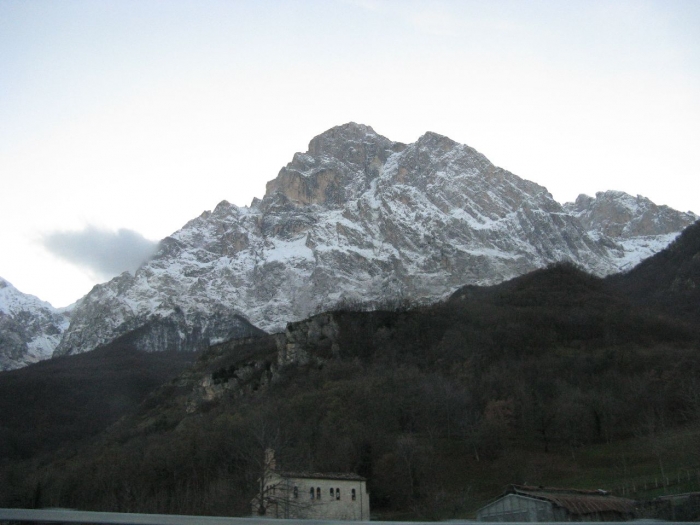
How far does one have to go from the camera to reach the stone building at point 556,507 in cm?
2028

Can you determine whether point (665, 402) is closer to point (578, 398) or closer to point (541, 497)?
point (578, 398)

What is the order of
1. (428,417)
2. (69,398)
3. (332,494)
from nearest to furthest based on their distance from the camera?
(332,494) → (428,417) → (69,398)

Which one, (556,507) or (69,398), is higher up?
(69,398)

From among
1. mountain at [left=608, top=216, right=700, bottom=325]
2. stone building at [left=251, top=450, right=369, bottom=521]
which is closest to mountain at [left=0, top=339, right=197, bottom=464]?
stone building at [left=251, top=450, right=369, bottom=521]

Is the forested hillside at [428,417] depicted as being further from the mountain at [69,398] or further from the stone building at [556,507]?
the mountain at [69,398]

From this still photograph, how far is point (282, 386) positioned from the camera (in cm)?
9600

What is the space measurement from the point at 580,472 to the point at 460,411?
1739 cm

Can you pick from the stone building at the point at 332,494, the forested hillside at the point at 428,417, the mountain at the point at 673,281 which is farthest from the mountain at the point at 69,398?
the mountain at the point at 673,281

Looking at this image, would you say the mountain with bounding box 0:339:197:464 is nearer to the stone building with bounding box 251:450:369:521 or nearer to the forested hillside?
the forested hillside

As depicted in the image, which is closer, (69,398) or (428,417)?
(428,417)

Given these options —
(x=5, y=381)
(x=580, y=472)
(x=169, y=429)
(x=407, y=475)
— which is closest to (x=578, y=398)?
(x=580, y=472)

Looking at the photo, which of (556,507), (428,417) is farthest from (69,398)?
(556,507)

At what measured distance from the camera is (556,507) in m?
25.8

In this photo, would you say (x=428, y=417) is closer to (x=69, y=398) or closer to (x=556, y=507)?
(x=556, y=507)
